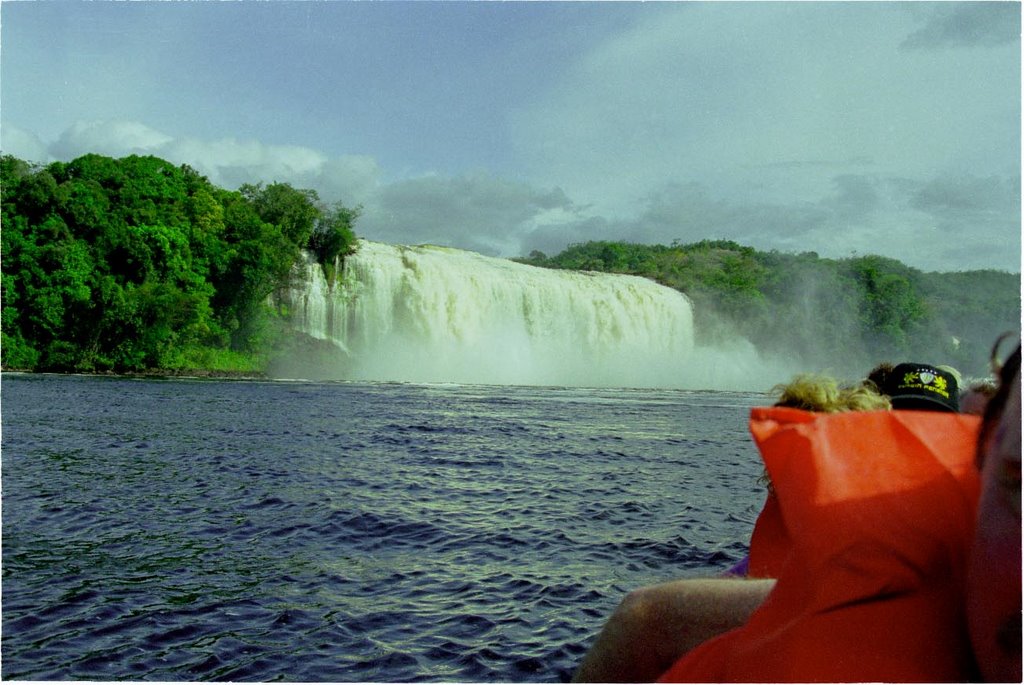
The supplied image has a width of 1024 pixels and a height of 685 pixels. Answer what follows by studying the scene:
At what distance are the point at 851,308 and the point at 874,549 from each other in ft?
258

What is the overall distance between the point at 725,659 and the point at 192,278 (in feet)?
164

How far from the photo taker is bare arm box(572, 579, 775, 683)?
1.95 m

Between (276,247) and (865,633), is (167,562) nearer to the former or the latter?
(865,633)

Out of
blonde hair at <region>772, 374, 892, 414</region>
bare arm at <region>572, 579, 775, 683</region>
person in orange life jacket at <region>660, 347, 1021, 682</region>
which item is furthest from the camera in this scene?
blonde hair at <region>772, 374, 892, 414</region>

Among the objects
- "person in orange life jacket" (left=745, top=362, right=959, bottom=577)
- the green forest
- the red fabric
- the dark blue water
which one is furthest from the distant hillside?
the red fabric

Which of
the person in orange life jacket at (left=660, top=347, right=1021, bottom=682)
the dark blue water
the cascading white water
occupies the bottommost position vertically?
the dark blue water

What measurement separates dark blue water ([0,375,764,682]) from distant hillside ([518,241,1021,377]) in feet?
156

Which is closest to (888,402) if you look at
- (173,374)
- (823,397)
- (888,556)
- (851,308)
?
(823,397)

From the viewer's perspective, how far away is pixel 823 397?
2.21 m

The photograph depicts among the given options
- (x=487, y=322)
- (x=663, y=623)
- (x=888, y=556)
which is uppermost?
(x=487, y=322)

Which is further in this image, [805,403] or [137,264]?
[137,264]

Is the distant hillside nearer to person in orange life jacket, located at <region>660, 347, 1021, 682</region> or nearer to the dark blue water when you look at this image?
the dark blue water

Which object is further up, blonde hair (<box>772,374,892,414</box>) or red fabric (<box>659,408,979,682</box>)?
blonde hair (<box>772,374,892,414</box>)

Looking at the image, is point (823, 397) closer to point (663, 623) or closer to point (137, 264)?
point (663, 623)
